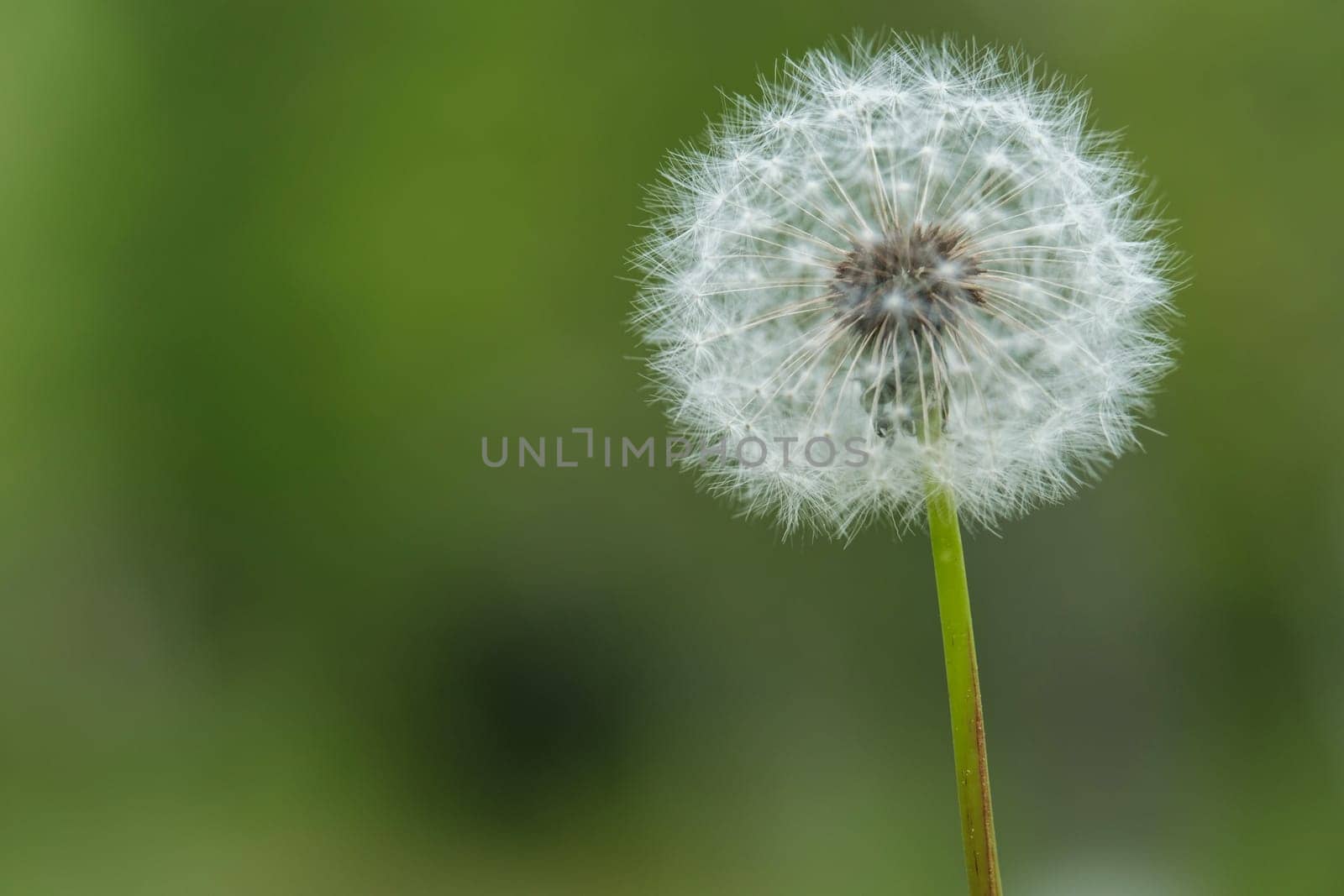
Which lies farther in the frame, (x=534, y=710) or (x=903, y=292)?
(x=534, y=710)

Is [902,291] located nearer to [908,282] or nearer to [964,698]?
[908,282]

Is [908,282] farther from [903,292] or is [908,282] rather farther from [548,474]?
[548,474]

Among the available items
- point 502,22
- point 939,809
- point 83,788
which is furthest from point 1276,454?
point 83,788

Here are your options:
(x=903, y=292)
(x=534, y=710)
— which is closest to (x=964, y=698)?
(x=903, y=292)

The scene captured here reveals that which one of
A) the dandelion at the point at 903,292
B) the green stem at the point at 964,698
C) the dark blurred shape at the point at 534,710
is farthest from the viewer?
the dark blurred shape at the point at 534,710

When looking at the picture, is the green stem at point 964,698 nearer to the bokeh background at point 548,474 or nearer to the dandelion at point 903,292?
the dandelion at point 903,292

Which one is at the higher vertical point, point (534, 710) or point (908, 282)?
point (908, 282)

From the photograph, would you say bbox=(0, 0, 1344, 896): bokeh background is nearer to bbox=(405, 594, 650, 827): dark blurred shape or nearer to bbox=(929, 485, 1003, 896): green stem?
bbox=(405, 594, 650, 827): dark blurred shape

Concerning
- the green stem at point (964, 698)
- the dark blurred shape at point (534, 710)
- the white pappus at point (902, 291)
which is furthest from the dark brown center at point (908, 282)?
the dark blurred shape at point (534, 710)
